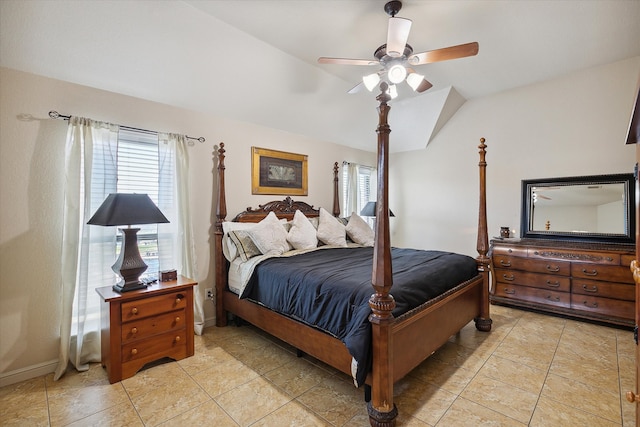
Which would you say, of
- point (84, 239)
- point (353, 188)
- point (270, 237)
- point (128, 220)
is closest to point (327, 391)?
point (270, 237)

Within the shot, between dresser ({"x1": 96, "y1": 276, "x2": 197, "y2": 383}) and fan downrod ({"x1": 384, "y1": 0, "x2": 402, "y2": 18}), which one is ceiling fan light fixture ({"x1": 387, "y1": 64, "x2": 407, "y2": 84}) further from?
dresser ({"x1": 96, "y1": 276, "x2": 197, "y2": 383})

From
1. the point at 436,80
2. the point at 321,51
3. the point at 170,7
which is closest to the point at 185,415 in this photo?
the point at 170,7

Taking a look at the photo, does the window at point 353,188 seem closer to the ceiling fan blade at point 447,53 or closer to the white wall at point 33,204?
the ceiling fan blade at point 447,53

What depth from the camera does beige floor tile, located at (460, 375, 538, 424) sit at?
189 centimetres

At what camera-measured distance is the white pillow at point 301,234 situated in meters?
3.45

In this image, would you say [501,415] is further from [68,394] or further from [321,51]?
[321,51]

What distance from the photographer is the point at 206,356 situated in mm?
2617

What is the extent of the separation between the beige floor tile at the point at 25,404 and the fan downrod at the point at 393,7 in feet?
12.3

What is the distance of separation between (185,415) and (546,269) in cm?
400

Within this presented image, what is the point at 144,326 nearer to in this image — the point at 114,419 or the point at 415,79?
the point at 114,419

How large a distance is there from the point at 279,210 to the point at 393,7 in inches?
100

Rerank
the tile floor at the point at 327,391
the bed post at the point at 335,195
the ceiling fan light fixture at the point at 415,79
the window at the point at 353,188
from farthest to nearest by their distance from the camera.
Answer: the window at the point at 353,188 < the bed post at the point at 335,195 < the ceiling fan light fixture at the point at 415,79 < the tile floor at the point at 327,391

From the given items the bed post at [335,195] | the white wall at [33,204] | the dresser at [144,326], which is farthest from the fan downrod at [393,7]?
the dresser at [144,326]

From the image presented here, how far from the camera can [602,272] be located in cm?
318
